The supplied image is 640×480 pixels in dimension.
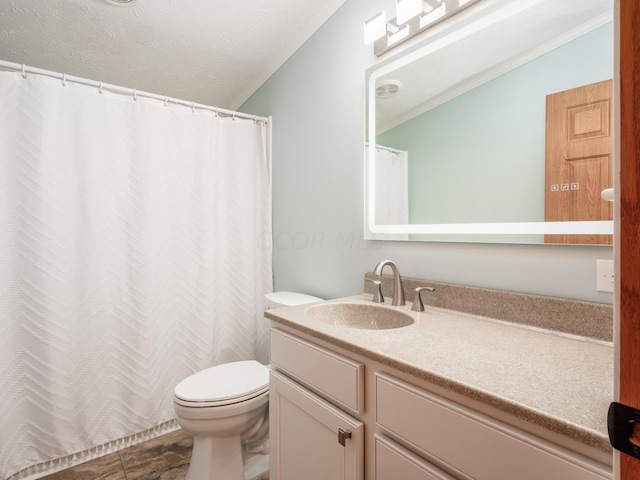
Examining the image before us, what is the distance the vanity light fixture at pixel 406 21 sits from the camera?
4.10ft

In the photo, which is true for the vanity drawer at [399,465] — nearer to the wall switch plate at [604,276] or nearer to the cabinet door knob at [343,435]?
the cabinet door knob at [343,435]

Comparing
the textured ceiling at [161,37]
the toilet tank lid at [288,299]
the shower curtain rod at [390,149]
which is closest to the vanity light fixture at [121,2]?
the textured ceiling at [161,37]

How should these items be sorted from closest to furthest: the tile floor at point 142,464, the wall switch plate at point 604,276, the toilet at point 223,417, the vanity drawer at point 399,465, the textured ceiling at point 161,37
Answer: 1. the vanity drawer at point 399,465
2. the wall switch plate at point 604,276
3. the toilet at point 223,417
4. the tile floor at point 142,464
5. the textured ceiling at point 161,37

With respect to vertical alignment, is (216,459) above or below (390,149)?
below

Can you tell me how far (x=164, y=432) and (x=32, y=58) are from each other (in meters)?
2.41

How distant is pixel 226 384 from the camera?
1507 mm

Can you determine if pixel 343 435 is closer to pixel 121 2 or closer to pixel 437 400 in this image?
pixel 437 400

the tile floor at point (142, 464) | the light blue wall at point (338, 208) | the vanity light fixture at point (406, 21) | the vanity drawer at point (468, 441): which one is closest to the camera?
the vanity drawer at point (468, 441)

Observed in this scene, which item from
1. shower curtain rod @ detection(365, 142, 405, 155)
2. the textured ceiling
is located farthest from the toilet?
the textured ceiling

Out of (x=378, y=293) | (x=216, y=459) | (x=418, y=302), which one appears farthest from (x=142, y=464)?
(x=418, y=302)

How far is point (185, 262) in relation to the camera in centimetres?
197

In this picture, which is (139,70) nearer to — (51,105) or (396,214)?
(51,105)

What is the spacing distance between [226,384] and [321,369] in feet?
2.26

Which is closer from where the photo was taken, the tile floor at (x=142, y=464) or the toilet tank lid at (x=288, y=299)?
the tile floor at (x=142, y=464)
